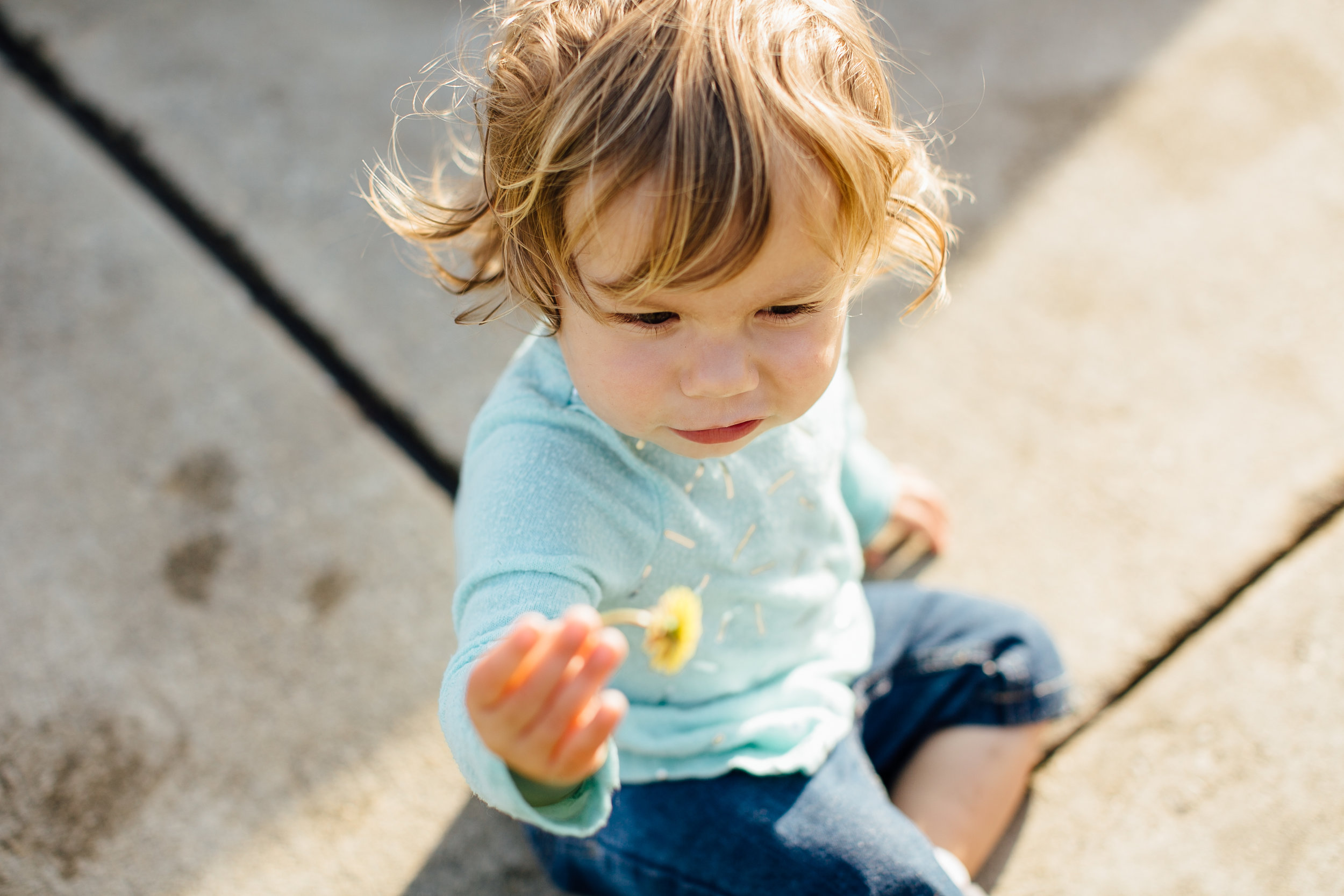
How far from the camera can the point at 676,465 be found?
894 millimetres

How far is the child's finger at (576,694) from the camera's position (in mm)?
584

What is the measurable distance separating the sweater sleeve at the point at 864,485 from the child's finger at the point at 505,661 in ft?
2.28

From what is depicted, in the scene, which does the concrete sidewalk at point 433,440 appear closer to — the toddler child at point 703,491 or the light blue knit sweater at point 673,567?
the toddler child at point 703,491

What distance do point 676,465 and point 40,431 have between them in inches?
43.8

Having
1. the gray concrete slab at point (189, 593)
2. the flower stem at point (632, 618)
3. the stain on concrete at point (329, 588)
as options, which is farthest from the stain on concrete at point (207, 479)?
the flower stem at point (632, 618)

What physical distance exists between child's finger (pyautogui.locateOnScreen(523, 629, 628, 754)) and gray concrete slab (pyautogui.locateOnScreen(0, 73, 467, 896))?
0.64m

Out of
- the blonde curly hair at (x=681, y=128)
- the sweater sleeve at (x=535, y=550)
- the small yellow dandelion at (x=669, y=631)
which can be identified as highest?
the blonde curly hair at (x=681, y=128)

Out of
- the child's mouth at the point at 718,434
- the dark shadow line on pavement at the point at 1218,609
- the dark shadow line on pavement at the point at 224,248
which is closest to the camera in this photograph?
the child's mouth at the point at 718,434

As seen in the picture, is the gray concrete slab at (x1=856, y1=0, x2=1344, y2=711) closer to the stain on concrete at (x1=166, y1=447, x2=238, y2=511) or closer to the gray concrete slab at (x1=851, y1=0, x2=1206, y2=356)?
the gray concrete slab at (x1=851, y1=0, x2=1206, y2=356)

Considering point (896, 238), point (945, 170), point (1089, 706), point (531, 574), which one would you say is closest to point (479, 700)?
point (531, 574)

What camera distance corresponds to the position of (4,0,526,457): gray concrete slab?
156cm

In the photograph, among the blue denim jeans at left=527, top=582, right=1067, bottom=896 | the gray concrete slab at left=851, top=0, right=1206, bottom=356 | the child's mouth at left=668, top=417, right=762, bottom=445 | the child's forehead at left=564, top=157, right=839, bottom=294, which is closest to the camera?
the child's forehead at left=564, top=157, right=839, bottom=294

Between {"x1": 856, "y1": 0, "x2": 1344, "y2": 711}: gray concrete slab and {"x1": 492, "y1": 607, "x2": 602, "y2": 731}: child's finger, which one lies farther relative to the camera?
{"x1": 856, "y1": 0, "x2": 1344, "y2": 711}: gray concrete slab

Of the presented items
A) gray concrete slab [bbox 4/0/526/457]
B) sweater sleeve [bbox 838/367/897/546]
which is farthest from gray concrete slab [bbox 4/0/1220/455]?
sweater sleeve [bbox 838/367/897/546]
